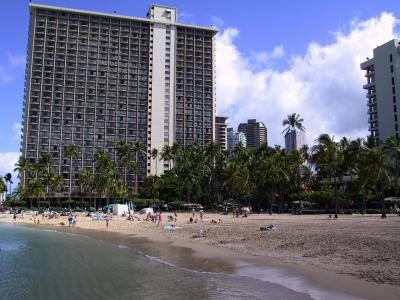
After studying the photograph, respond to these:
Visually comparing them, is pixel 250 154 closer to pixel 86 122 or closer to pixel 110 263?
pixel 86 122

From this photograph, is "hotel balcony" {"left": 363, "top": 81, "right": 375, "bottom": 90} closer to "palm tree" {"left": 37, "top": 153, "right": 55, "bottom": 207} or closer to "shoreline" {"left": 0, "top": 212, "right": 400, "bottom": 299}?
"palm tree" {"left": 37, "top": 153, "right": 55, "bottom": 207}

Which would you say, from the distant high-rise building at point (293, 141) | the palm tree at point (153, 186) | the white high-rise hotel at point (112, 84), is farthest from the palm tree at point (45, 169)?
the distant high-rise building at point (293, 141)

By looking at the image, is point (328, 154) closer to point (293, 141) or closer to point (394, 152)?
point (394, 152)

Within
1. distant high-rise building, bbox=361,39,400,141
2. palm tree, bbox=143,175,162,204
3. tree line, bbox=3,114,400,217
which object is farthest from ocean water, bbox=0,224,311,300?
distant high-rise building, bbox=361,39,400,141

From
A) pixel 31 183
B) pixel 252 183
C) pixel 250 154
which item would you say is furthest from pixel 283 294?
pixel 31 183

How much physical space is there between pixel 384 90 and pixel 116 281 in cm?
11423

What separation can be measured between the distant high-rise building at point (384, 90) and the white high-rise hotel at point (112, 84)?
5915 cm

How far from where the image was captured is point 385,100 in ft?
386

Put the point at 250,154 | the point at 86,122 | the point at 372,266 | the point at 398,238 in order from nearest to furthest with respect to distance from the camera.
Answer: the point at 372,266, the point at 398,238, the point at 250,154, the point at 86,122

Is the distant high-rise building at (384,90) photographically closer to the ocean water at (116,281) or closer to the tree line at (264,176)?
the tree line at (264,176)

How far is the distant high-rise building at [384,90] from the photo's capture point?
115 metres

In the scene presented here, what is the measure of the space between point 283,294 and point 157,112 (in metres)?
142

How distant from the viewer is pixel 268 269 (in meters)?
21.6

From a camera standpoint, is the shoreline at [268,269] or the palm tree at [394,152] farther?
the palm tree at [394,152]
